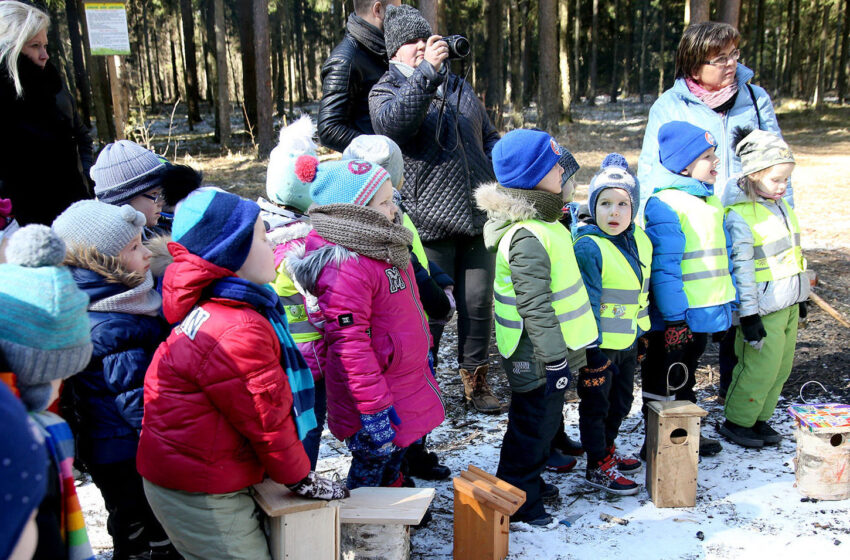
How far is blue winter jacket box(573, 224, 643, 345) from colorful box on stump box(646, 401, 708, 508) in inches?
18.3

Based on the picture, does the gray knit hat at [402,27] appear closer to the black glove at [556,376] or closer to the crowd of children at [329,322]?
the crowd of children at [329,322]

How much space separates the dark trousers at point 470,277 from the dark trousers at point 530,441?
0.78m

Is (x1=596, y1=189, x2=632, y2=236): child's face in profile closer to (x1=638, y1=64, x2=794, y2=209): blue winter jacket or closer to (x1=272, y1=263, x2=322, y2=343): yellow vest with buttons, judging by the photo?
(x1=638, y1=64, x2=794, y2=209): blue winter jacket

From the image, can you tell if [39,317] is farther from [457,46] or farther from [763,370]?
[763,370]

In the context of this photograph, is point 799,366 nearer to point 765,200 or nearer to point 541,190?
point 765,200

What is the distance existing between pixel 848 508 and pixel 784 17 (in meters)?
41.4

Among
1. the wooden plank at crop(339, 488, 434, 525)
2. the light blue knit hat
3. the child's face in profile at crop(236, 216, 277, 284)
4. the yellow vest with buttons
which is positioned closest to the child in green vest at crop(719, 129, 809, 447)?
the wooden plank at crop(339, 488, 434, 525)

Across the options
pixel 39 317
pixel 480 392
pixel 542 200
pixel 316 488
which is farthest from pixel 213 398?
pixel 480 392

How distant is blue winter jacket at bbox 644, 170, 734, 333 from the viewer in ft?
10.7

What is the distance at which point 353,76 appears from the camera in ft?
11.7

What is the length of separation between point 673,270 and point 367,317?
1616 mm

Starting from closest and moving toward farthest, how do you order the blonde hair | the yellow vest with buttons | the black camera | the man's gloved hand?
the man's gloved hand
the yellow vest with buttons
the blonde hair
the black camera

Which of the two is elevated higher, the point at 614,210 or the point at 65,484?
the point at 614,210

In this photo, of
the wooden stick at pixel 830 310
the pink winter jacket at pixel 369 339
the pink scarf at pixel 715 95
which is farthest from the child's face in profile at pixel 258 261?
the wooden stick at pixel 830 310
